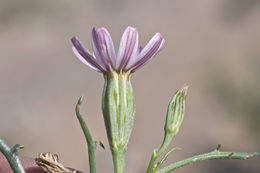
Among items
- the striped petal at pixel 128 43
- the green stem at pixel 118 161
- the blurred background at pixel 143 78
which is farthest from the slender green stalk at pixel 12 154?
the blurred background at pixel 143 78

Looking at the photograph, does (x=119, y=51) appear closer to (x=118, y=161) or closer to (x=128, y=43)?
(x=128, y=43)

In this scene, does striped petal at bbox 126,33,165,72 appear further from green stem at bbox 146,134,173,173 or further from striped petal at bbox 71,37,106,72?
green stem at bbox 146,134,173,173

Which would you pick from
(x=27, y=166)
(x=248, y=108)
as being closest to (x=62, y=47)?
(x=248, y=108)

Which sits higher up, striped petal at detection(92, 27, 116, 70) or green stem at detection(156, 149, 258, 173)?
striped petal at detection(92, 27, 116, 70)

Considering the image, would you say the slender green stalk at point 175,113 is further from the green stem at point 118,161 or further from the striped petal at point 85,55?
the striped petal at point 85,55

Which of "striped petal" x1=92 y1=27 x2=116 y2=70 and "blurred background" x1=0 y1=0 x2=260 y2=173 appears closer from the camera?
"striped petal" x1=92 y1=27 x2=116 y2=70

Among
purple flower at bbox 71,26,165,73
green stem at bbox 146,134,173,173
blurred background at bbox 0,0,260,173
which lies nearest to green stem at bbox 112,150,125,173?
green stem at bbox 146,134,173,173

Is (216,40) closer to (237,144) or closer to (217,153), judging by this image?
(237,144)

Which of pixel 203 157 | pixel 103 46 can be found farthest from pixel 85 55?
pixel 203 157
